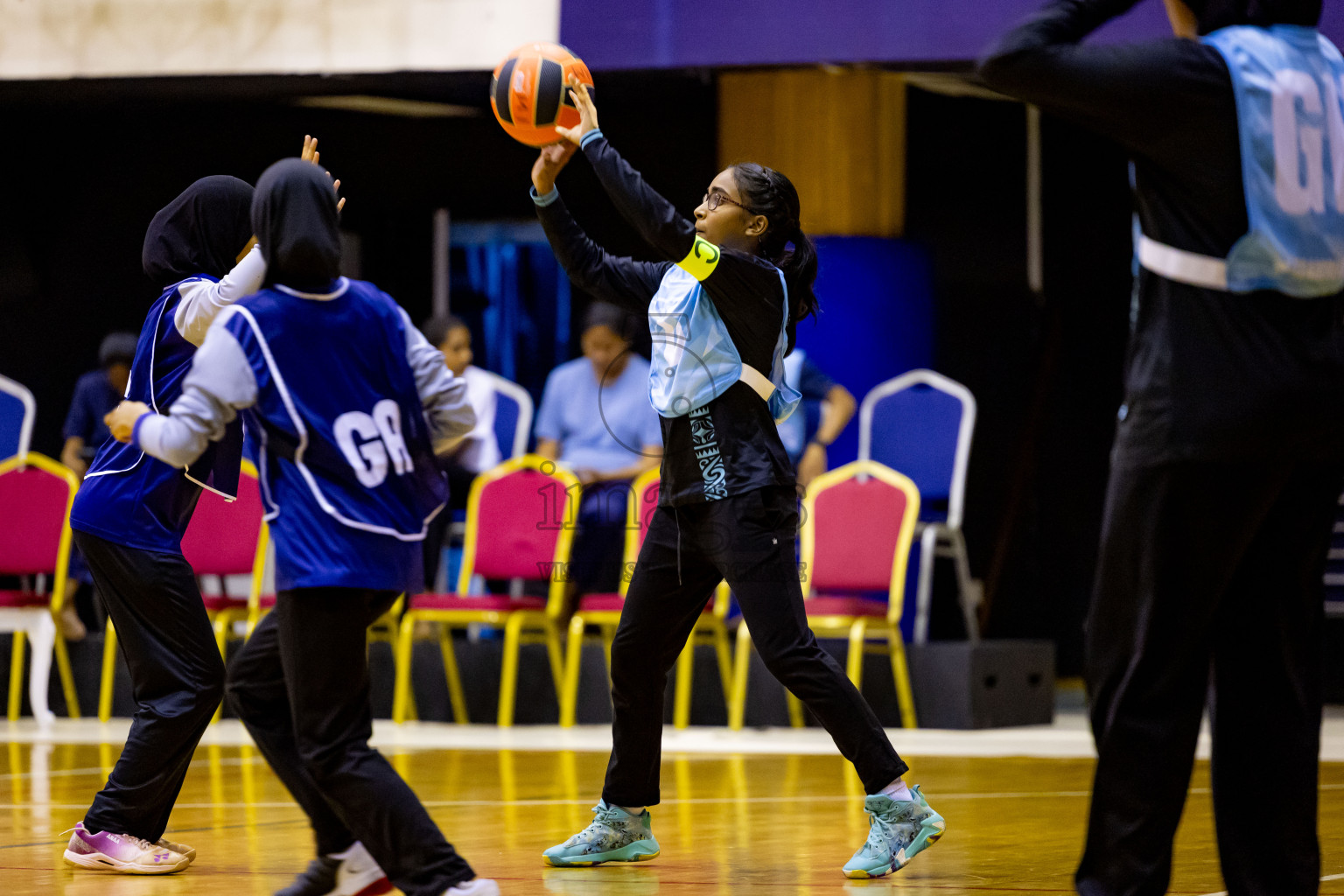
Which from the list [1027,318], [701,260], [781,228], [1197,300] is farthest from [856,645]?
[1197,300]

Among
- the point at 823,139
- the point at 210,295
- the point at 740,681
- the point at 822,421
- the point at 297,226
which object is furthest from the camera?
the point at 823,139

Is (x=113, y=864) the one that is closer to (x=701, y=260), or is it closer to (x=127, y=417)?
(x=127, y=417)

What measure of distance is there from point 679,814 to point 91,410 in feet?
17.7

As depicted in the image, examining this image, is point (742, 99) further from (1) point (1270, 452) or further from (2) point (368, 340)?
(1) point (1270, 452)

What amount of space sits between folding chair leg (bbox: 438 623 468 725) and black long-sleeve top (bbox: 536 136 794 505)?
4.26 metres

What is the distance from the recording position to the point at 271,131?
10430mm

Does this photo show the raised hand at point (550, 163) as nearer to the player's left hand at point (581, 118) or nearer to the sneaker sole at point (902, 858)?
the player's left hand at point (581, 118)

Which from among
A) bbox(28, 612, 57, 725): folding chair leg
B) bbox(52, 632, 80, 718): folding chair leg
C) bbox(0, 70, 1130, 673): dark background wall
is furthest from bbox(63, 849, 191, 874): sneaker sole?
bbox(0, 70, 1130, 673): dark background wall

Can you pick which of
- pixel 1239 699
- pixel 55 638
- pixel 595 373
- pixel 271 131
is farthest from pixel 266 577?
pixel 1239 699

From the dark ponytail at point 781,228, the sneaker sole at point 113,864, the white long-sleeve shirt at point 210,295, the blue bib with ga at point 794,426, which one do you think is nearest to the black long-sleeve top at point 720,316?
the dark ponytail at point 781,228

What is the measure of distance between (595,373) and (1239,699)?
5.74 m

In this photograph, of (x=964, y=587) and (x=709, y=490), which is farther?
(x=964, y=587)

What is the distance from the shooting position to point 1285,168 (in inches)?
104

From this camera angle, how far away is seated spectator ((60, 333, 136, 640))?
888 centimetres
